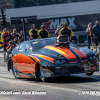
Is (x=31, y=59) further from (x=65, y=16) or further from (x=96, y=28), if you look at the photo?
(x=65, y=16)

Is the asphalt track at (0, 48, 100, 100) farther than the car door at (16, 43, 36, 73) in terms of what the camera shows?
No

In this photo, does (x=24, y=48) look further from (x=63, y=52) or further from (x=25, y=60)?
(x=63, y=52)

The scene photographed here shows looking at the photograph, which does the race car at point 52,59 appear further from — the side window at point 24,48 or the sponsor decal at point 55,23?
the sponsor decal at point 55,23

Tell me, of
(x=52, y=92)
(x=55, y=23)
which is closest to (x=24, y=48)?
(x=52, y=92)

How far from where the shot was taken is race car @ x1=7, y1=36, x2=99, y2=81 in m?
8.95

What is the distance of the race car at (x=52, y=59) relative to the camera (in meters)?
8.95

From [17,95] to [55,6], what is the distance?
1071 inches

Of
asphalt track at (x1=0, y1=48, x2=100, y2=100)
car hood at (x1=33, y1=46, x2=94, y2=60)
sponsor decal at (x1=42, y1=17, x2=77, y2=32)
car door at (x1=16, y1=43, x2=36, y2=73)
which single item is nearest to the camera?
asphalt track at (x1=0, y1=48, x2=100, y2=100)

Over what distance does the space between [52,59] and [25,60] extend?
53.6 inches

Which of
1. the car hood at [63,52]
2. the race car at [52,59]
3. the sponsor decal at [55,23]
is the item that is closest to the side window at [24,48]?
the race car at [52,59]

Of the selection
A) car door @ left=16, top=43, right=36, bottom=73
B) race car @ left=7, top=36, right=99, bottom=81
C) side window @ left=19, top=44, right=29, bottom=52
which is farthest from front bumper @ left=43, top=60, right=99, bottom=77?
side window @ left=19, top=44, right=29, bottom=52

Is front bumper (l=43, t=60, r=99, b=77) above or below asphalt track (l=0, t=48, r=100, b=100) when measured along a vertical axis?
above

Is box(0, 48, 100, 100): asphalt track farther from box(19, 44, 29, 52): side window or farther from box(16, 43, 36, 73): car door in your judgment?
box(19, 44, 29, 52): side window

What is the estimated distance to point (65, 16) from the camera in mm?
33406
